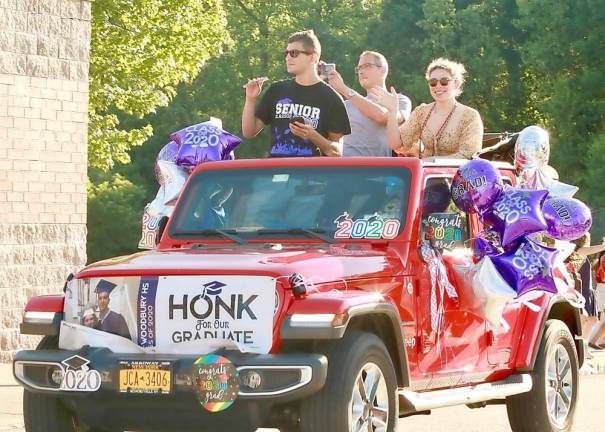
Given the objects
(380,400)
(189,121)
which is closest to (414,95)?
(189,121)

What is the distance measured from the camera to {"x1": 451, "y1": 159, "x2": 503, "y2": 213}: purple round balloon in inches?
398

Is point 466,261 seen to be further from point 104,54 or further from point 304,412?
point 104,54

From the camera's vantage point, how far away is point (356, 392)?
835 cm

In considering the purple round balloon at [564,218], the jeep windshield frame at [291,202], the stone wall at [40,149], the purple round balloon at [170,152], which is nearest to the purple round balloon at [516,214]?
the purple round balloon at [564,218]

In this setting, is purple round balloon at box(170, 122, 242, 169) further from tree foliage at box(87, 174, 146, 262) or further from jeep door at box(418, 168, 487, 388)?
tree foliage at box(87, 174, 146, 262)

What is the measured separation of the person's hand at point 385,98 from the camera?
11.7 m

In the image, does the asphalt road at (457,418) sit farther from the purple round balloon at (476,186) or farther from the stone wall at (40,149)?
the purple round balloon at (476,186)

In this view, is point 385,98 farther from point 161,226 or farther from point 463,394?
point 463,394

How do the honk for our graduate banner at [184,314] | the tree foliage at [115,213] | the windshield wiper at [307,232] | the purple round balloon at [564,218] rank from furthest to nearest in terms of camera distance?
the tree foliage at [115,213] < the purple round balloon at [564,218] < the windshield wiper at [307,232] < the honk for our graduate banner at [184,314]

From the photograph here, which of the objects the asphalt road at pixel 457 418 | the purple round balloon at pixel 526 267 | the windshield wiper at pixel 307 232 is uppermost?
the windshield wiper at pixel 307 232

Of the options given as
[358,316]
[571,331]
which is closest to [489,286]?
[358,316]

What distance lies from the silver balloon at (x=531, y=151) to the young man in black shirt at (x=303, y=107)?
1243 mm

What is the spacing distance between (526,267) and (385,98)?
232 cm

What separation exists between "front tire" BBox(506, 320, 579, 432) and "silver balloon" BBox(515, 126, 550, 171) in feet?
4.12
